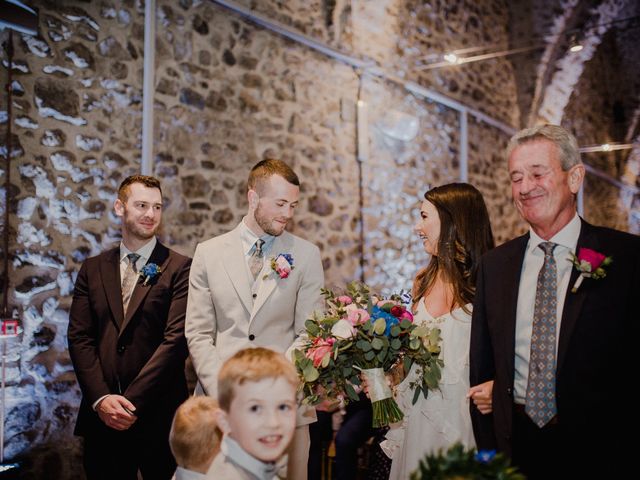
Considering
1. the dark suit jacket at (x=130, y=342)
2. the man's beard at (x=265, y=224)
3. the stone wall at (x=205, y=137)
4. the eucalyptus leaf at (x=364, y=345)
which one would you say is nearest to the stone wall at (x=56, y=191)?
the stone wall at (x=205, y=137)

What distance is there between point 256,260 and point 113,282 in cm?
77

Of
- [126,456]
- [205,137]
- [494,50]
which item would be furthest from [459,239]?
[494,50]

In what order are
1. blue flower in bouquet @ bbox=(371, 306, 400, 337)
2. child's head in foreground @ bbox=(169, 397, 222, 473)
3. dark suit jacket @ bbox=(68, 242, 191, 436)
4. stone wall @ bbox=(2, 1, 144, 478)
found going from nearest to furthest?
child's head in foreground @ bbox=(169, 397, 222, 473) < blue flower in bouquet @ bbox=(371, 306, 400, 337) < dark suit jacket @ bbox=(68, 242, 191, 436) < stone wall @ bbox=(2, 1, 144, 478)

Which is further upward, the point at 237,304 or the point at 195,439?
the point at 237,304

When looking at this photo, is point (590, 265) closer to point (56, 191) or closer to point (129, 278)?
point (129, 278)

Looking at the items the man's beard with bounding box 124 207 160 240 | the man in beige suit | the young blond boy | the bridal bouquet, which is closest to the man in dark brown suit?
the man's beard with bounding box 124 207 160 240

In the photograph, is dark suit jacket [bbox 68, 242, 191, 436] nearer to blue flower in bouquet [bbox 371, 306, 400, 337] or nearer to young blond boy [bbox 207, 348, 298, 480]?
blue flower in bouquet [bbox 371, 306, 400, 337]

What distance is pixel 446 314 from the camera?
2719mm

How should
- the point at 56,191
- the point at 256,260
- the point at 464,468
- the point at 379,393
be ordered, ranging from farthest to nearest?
1. the point at 56,191
2. the point at 256,260
3. the point at 379,393
4. the point at 464,468

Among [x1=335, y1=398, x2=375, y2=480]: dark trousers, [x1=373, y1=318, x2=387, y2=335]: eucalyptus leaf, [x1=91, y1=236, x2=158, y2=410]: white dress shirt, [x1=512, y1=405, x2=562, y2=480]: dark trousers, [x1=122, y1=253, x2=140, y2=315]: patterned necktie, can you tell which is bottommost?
[x1=335, y1=398, x2=375, y2=480]: dark trousers

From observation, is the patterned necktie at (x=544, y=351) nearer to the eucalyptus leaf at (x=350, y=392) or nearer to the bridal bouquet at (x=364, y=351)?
the bridal bouquet at (x=364, y=351)

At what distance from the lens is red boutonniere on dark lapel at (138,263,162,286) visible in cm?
310

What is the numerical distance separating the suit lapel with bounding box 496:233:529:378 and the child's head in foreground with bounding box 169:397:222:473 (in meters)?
1.01

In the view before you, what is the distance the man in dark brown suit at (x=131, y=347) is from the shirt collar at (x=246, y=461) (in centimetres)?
131
